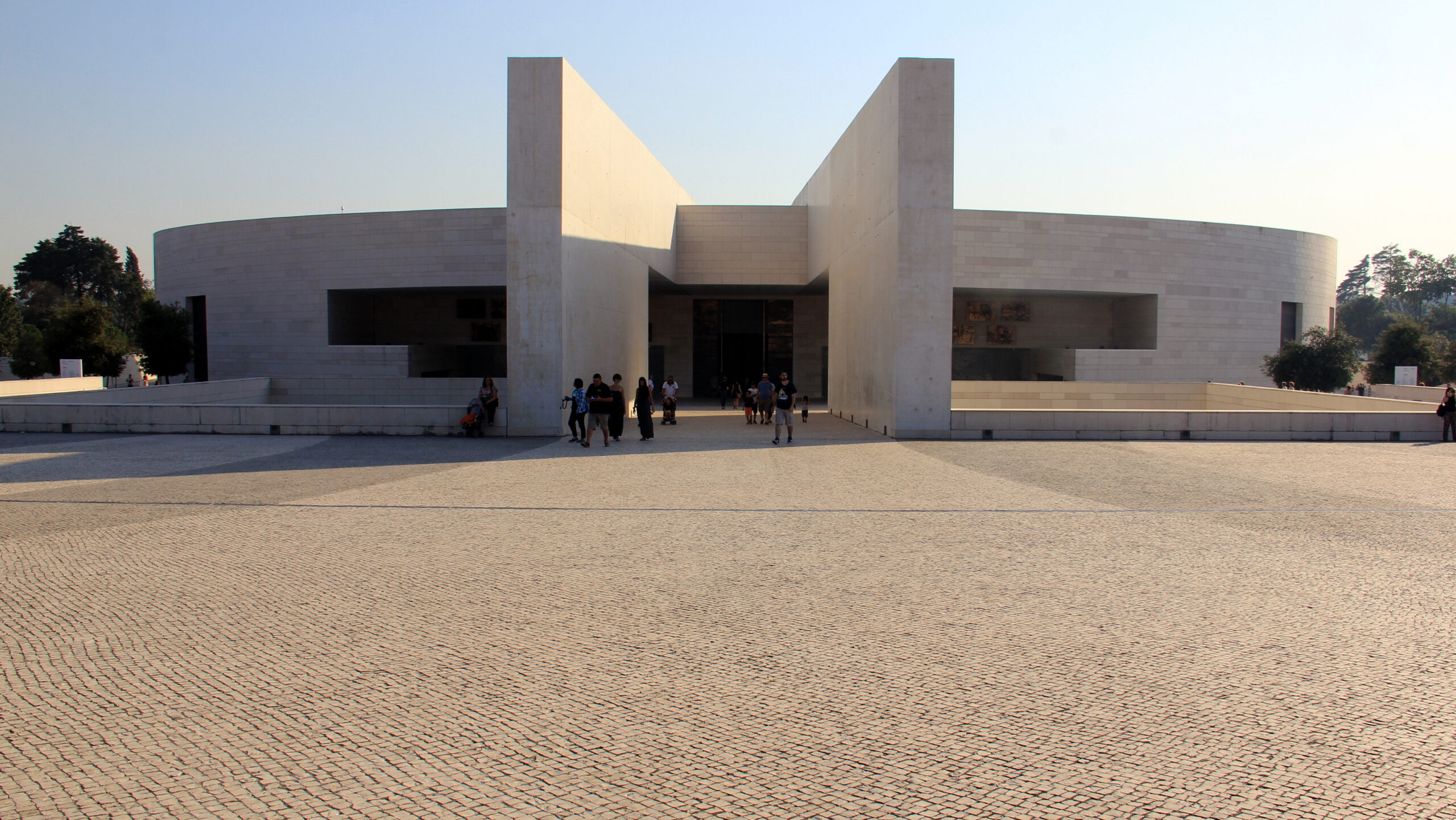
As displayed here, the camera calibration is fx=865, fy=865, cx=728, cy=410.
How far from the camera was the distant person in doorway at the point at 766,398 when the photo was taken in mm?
19375

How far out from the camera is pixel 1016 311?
121 ft

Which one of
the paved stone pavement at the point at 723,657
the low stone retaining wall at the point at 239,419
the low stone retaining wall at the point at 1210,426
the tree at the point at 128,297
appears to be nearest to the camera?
the paved stone pavement at the point at 723,657

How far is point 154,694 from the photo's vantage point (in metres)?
4.04

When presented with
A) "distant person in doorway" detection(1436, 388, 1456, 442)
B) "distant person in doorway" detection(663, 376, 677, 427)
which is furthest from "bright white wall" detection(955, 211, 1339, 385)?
"distant person in doorway" detection(663, 376, 677, 427)

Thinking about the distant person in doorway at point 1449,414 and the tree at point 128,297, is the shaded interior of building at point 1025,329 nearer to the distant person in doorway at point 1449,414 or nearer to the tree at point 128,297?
the distant person in doorway at point 1449,414

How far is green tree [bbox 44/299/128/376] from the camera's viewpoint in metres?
35.2

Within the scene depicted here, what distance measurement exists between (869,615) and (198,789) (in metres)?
3.56

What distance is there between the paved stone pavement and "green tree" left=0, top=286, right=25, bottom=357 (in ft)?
149

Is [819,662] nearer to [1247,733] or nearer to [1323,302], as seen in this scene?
[1247,733]

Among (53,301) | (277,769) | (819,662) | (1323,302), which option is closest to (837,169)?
(819,662)

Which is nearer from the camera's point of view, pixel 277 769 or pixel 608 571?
pixel 277 769

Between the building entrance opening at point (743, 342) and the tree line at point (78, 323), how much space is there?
21.5 metres

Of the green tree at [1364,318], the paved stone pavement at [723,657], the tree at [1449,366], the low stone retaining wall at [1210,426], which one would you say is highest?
the green tree at [1364,318]

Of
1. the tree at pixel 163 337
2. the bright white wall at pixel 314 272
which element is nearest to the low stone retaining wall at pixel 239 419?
the bright white wall at pixel 314 272
